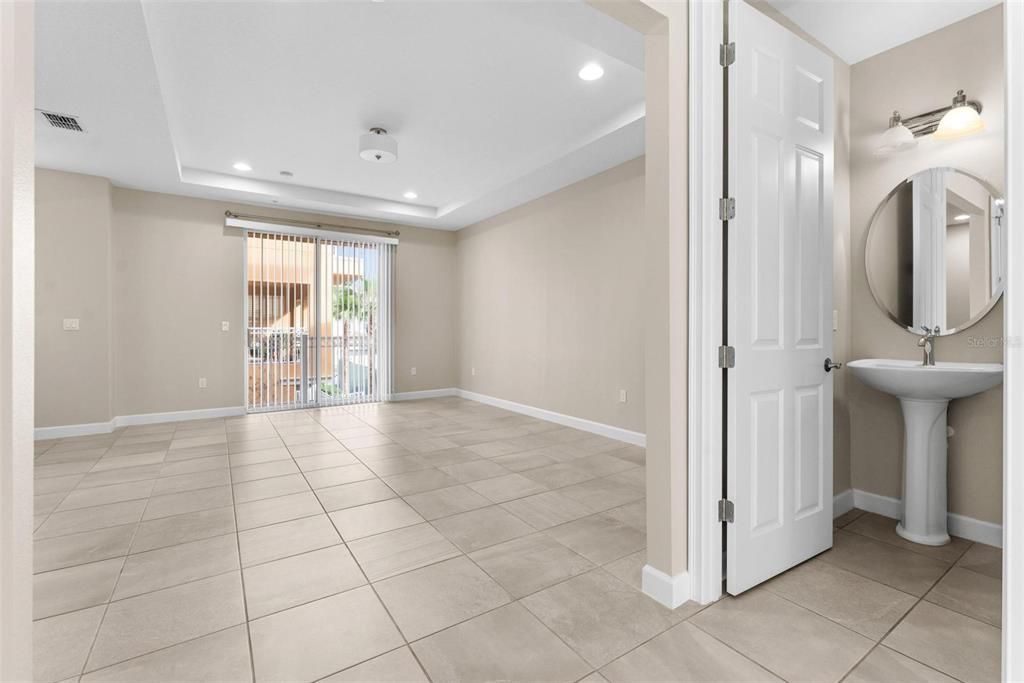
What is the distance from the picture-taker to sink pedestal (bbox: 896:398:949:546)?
236 cm

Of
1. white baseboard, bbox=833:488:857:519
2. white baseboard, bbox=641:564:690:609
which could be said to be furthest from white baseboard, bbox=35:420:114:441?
white baseboard, bbox=833:488:857:519

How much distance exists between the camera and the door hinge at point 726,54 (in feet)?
6.12

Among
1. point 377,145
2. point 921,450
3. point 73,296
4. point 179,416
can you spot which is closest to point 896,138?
point 921,450

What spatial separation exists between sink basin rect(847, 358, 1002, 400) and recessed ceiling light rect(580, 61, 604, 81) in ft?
7.86

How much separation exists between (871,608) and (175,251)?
6885 millimetres

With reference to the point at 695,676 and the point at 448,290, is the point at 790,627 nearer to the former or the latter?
the point at 695,676

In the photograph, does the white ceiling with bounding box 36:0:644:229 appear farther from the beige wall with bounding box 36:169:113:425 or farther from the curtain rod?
the curtain rod

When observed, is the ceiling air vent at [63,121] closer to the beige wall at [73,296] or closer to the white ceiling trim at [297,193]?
the white ceiling trim at [297,193]

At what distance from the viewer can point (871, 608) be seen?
1.82 meters

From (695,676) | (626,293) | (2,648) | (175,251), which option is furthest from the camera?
(175,251)

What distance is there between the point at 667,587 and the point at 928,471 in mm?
1628

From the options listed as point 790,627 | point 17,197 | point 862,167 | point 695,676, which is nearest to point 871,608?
point 790,627

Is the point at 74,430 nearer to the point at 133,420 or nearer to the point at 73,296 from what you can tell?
the point at 133,420

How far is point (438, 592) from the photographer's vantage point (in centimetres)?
195
